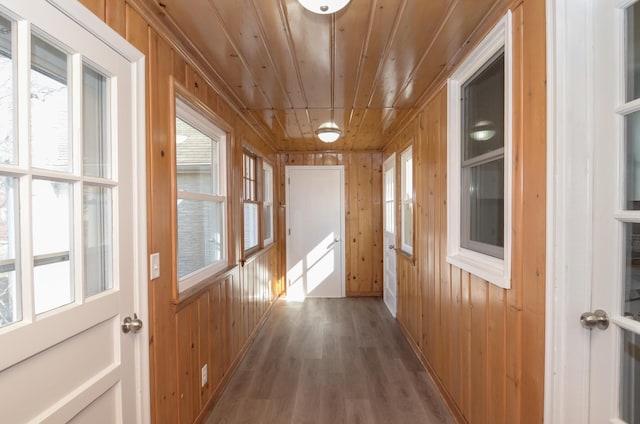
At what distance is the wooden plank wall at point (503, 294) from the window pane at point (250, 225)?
1.83 meters

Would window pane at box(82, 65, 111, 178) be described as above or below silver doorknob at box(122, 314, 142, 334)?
above

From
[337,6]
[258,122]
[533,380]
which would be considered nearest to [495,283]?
[533,380]

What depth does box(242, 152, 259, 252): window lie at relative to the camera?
342 cm

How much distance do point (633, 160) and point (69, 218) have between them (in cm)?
178

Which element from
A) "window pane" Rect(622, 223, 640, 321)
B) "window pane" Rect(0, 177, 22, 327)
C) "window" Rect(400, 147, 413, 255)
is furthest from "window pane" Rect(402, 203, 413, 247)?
"window pane" Rect(0, 177, 22, 327)

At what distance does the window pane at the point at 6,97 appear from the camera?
0.82 m

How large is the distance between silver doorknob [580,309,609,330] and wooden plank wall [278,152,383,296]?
3.82 meters

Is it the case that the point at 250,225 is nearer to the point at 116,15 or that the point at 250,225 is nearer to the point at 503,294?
the point at 116,15

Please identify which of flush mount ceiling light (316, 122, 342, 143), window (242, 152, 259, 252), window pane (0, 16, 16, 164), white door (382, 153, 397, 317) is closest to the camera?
window pane (0, 16, 16, 164)

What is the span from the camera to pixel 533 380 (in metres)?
1.26

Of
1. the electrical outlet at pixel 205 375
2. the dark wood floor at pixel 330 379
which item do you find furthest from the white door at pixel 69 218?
the dark wood floor at pixel 330 379

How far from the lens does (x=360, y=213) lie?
16.1ft

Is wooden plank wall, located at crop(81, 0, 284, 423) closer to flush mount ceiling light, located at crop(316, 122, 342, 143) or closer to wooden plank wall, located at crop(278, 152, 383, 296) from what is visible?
flush mount ceiling light, located at crop(316, 122, 342, 143)

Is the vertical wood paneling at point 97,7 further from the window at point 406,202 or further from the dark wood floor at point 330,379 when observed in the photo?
the window at point 406,202
